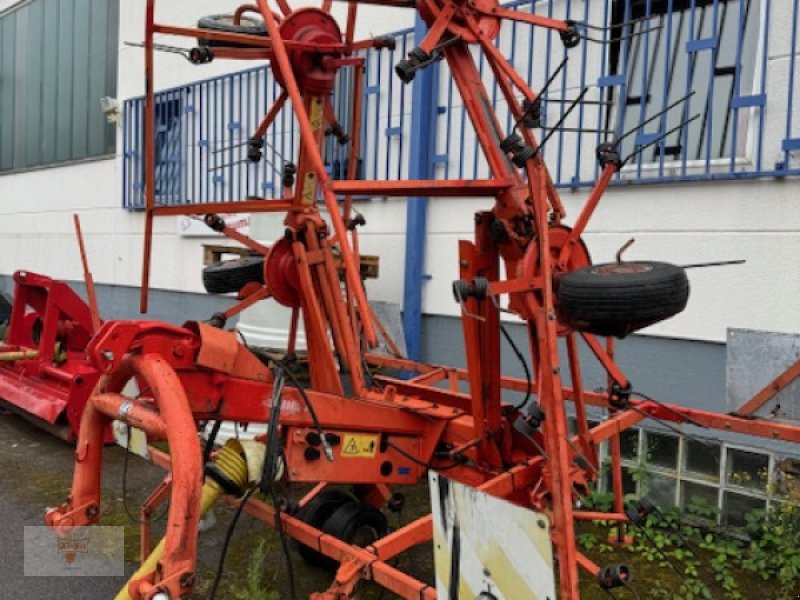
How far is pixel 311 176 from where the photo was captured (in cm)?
340

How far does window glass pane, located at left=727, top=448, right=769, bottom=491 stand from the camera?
3920 millimetres

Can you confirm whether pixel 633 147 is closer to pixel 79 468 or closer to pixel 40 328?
pixel 79 468

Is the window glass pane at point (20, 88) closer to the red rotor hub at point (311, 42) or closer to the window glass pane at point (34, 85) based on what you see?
the window glass pane at point (34, 85)

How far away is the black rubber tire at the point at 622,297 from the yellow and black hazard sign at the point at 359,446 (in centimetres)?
103

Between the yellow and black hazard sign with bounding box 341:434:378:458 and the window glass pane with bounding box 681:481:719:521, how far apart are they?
7.21 ft

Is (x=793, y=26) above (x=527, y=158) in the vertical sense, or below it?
above

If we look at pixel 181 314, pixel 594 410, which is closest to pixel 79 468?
pixel 594 410

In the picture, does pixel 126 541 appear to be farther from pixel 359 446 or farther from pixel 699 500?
pixel 699 500

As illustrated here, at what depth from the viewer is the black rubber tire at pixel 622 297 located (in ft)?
7.56

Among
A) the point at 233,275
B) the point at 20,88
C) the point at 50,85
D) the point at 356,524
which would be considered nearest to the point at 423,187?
the point at 356,524

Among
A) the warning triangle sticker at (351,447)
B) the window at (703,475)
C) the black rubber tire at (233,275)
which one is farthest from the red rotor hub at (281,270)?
the window at (703,475)

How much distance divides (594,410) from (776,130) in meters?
1.94

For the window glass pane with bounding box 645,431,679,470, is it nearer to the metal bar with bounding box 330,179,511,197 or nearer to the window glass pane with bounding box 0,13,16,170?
the metal bar with bounding box 330,179,511,197
